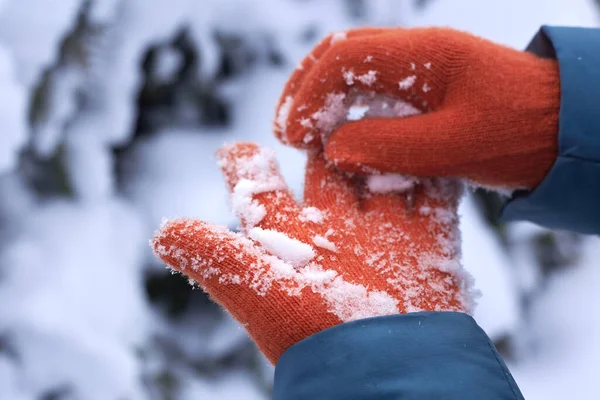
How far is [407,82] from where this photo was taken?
2.53 feet

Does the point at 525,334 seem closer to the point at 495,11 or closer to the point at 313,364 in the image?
the point at 495,11

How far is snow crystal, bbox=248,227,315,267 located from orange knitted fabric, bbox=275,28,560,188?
17 centimetres

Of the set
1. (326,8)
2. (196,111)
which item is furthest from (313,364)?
(326,8)

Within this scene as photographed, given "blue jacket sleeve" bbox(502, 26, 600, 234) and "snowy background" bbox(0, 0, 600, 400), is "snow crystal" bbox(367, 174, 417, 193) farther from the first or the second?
"snowy background" bbox(0, 0, 600, 400)

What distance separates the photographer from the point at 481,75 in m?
0.76

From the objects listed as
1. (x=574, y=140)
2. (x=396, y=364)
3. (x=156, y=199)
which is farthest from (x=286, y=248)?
(x=156, y=199)

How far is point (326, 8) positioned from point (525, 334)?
1.42 meters

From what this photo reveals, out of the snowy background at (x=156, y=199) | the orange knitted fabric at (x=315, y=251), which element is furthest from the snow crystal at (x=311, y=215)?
the snowy background at (x=156, y=199)

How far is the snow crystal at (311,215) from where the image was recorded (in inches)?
28.6

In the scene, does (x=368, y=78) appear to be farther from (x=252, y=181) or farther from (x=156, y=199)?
(x=156, y=199)

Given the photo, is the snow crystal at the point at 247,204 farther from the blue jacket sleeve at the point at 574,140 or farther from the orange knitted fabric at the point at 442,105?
the blue jacket sleeve at the point at 574,140

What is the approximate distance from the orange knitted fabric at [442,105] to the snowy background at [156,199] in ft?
2.47

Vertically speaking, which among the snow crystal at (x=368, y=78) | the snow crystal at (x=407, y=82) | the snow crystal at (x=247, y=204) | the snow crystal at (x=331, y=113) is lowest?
the snow crystal at (x=247, y=204)

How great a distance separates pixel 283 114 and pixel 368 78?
0.16m
